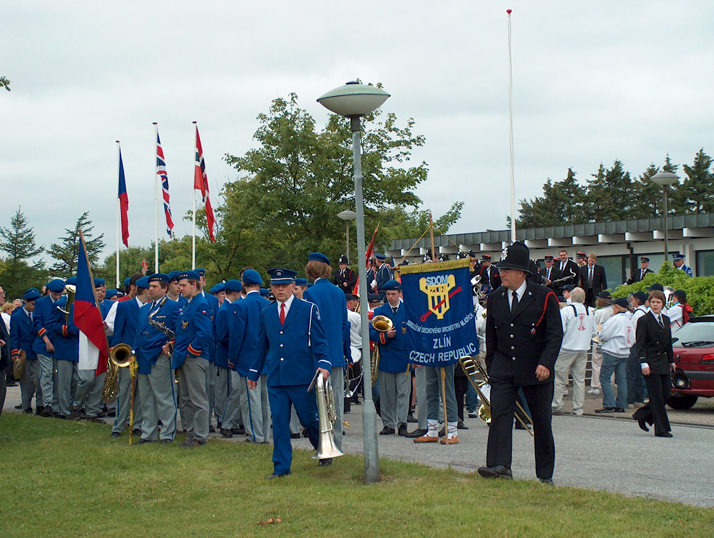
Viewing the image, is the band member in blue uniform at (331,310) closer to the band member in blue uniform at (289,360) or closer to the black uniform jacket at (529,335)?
the band member in blue uniform at (289,360)

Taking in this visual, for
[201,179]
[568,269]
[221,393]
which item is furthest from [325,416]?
[201,179]

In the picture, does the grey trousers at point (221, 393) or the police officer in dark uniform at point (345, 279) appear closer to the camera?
the grey trousers at point (221, 393)

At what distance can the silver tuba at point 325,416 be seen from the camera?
25.6ft

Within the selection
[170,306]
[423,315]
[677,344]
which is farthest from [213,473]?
[677,344]

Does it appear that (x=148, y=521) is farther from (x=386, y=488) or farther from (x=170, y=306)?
(x=170, y=306)

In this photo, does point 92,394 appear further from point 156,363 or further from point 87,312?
point 156,363

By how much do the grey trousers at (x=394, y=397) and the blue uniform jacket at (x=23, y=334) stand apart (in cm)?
709

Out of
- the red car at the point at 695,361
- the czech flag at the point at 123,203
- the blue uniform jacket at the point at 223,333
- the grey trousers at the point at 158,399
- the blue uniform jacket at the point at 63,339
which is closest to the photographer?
the grey trousers at the point at 158,399

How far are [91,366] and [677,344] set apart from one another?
420 inches

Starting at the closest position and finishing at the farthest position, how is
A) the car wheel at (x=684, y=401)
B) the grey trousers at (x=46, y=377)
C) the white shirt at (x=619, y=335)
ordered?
1. the grey trousers at (x=46, y=377)
2. the white shirt at (x=619, y=335)
3. the car wheel at (x=684, y=401)

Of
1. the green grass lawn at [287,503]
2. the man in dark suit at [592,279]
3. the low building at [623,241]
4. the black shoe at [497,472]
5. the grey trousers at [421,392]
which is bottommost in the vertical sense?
the green grass lawn at [287,503]

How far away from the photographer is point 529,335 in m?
7.28

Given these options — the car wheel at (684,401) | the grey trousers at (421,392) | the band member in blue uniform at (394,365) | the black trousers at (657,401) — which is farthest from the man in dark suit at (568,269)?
the grey trousers at (421,392)

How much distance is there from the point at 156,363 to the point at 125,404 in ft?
4.19
